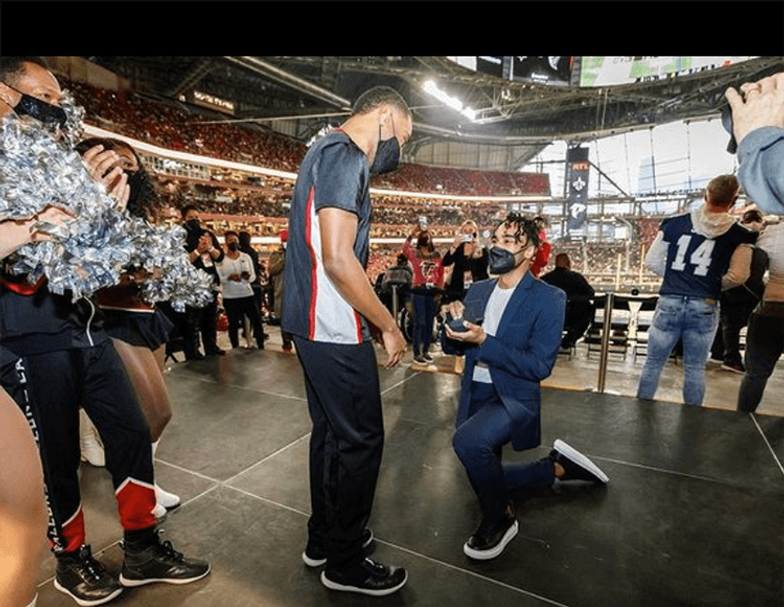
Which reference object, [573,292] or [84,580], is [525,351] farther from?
[573,292]

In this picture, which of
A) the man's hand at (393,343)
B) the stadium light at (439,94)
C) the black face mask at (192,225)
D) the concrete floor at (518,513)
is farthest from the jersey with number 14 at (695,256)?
the stadium light at (439,94)

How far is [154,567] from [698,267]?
3.22 metres

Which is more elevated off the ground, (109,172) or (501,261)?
(109,172)

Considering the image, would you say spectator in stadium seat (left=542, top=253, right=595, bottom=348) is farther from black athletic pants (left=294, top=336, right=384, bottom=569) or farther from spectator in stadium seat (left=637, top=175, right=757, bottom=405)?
black athletic pants (left=294, top=336, right=384, bottom=569)

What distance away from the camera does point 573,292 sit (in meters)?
4.88

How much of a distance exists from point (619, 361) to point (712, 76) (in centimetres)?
1938

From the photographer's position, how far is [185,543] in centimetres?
175

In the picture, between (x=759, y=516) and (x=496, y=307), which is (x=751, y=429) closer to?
(x=759, y=516)

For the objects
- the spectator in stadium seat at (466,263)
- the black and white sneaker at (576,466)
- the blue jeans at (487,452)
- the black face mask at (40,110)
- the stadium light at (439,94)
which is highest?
the stadium light at (439,94)

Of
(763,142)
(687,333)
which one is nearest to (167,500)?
(763,142)

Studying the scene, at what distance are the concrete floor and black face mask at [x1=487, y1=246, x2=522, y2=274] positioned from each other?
109cm

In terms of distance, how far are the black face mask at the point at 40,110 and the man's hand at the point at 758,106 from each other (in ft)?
5.93

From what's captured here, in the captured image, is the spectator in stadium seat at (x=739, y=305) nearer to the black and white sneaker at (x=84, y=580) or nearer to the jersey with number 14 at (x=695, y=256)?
the jersey with number 14 at (x=695, y=256)

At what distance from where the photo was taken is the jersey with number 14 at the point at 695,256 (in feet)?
8.36
